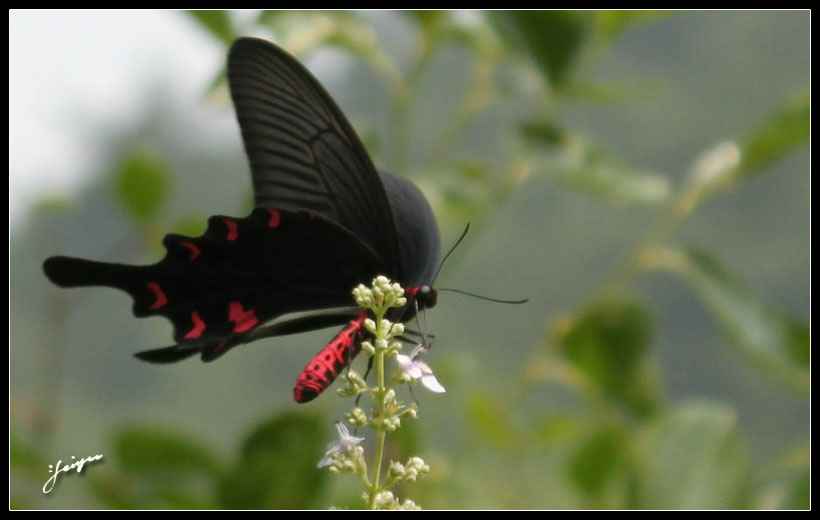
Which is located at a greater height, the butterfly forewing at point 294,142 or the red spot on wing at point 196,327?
the butterfly forewing at point 294,142

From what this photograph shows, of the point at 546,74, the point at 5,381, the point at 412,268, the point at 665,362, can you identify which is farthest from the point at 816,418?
the point at 665,362

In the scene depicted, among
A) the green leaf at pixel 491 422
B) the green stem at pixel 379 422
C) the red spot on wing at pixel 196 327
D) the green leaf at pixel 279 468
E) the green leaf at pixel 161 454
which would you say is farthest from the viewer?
the green leaf at pixel 491 422

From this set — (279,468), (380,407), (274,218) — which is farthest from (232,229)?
(279,468)

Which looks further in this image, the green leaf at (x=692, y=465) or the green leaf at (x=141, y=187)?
the green leaf at (x=141, y=187)

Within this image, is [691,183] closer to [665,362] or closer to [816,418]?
[816,418]

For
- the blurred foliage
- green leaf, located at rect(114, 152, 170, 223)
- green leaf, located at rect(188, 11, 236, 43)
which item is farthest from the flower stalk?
green leaf, located at rect(114, 152, 170, 223)

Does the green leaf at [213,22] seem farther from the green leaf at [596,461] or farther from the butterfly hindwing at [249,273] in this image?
the green leaf at [596,461]

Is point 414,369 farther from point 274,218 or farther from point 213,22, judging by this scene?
point 213,22

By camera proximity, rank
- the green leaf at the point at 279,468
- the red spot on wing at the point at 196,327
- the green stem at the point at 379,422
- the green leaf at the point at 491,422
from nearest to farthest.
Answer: the green stem at the point at 379,422 → the red spot on wing at the point at 196,327 → the green leaf at the point at 279,468 → the green leaf at the point at 491,422

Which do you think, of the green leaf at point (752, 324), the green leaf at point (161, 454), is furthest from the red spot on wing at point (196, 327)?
the green leaf at point (752, 324)
